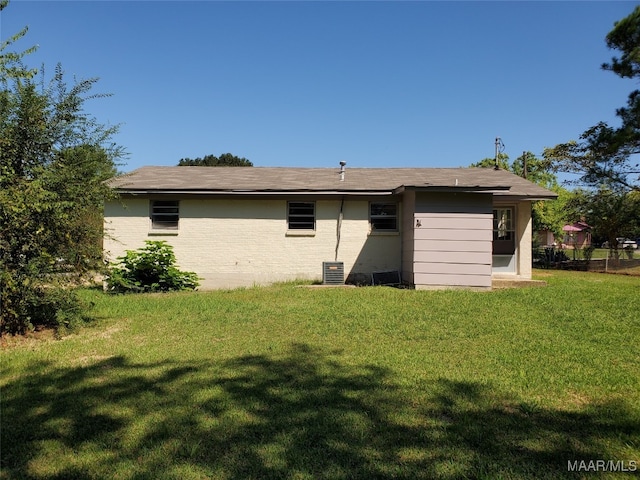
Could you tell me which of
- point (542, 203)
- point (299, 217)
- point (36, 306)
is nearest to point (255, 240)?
point (299, 217)

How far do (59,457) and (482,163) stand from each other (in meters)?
44.6

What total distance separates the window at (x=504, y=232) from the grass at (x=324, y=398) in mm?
6026

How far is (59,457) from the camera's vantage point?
9.83ft

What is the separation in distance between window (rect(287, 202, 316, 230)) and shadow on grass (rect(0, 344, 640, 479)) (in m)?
8.94

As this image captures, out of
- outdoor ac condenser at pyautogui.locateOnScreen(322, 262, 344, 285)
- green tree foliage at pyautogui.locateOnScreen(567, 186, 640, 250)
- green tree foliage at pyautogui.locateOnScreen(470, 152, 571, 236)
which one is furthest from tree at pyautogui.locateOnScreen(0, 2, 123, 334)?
green tree foliage at pyautogui.locateOnScreen(470, 152, 571, 236)

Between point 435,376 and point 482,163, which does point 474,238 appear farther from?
point 482,163

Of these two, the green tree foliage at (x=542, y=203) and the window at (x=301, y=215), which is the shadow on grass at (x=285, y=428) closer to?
the window at (x=301, y=215)

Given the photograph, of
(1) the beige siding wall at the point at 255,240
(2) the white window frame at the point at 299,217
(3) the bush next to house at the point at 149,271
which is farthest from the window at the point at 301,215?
(3) the bush next to house at the point at 149,271

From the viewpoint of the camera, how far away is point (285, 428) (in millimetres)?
3379

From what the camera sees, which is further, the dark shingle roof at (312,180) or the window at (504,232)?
the window at (504,232)

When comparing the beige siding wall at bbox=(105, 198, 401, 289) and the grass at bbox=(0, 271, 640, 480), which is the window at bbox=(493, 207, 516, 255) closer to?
the beige siding wall at bbox=(105, 198, 401, 289)

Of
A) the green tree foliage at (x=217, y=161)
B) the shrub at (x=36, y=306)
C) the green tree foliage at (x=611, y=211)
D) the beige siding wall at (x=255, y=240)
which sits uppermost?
the green tree foliage at (x=217, y=161)

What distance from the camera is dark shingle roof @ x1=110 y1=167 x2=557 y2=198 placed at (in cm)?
1286

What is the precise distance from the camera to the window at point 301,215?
13383 millimetres
